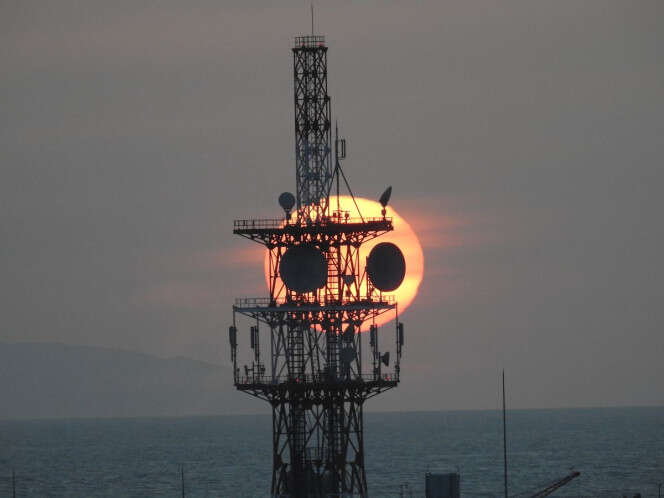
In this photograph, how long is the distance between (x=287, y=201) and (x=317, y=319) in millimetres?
7549

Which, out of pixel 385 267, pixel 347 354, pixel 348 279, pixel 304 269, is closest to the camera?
pixel 304 269

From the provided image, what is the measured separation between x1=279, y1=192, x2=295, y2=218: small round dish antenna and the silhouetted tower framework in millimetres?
62

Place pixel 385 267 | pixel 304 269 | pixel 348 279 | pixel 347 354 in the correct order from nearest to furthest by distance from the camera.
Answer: pixel 304 269 → pixel 347 354 → pixel 348 279 → pixel 385 267

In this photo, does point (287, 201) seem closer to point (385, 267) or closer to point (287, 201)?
point (287, 201)

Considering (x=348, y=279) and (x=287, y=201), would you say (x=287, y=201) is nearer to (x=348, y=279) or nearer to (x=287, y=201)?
(x=287, y=201)

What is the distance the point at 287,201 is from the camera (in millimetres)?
94688

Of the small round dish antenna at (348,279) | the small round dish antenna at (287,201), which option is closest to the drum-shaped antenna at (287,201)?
the small round dish antenna at (287,201)

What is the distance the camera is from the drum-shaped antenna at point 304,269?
92312 millimetres

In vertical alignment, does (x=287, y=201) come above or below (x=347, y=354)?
above

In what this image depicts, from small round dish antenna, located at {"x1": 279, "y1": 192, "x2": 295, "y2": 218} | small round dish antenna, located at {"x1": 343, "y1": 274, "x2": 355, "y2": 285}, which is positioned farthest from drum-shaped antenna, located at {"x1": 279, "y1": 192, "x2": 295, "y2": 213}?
small round dish antenna, located at {"x1": 343, "y1": 274, "x2": 355, "y2": 285}

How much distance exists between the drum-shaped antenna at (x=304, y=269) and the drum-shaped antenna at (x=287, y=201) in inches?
130

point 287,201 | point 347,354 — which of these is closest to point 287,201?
point 287,201

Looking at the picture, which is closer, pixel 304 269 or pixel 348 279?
pixel 304 269

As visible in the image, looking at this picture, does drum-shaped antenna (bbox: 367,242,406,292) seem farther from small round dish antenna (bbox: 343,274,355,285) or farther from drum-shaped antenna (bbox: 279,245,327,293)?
drum-shaped antenna (bbox: 279,245,327,293)
